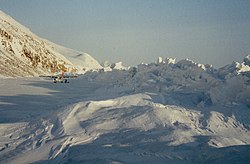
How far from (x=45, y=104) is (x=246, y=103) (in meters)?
8.95

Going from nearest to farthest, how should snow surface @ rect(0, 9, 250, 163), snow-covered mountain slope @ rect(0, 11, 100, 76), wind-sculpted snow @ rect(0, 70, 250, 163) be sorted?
wind-sculpted snow @ rect(0, 70, 250, 163) → snow surface @ rect(0, 9, 250, 163) → snow-covered mountain slope @ rect(0, 11, 100, 76)

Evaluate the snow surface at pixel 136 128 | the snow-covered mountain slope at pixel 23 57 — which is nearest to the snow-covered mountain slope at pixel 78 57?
the snow-covered mountain slope at pixel 23 57

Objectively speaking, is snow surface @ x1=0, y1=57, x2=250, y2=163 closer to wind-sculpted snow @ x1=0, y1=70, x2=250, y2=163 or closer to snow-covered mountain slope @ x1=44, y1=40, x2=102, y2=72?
wind-sculpted snow @ x1=0, y1=70, x2=250, y2=163

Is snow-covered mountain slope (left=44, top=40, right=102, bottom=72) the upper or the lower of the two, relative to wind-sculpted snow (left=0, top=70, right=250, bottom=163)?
upper

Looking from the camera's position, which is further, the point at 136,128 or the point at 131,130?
the point at 136,128

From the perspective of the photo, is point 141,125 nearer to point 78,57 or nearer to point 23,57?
point 23,57

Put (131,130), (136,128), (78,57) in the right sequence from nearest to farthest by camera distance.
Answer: (131,130) < (136,128) < (78,57)

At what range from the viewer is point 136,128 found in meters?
11.6

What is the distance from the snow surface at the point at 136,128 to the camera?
31.3 ft

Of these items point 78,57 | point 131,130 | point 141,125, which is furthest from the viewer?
point 78,57

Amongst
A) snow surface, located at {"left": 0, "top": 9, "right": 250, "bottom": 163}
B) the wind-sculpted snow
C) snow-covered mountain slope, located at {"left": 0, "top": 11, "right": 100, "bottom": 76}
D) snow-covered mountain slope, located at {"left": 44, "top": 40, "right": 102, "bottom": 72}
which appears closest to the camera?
the wind-sculpted snow

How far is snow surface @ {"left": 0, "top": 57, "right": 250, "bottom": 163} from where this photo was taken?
9539 millimetres

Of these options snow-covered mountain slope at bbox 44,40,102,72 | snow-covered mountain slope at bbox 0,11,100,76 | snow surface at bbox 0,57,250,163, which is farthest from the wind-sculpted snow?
snow-covered mountain slope at bbox 44,40,102,72

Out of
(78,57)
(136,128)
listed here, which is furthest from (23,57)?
(136,128)
